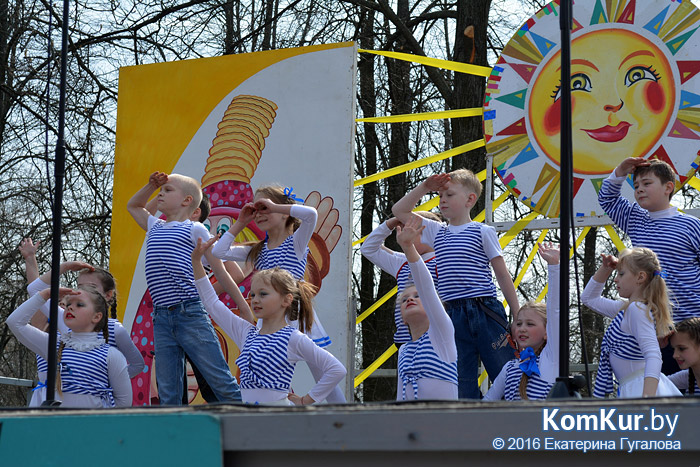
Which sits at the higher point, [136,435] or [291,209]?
[291,209]

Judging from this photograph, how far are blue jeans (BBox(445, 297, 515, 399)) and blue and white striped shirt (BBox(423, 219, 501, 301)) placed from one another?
5cm

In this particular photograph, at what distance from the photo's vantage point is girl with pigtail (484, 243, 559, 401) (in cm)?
343

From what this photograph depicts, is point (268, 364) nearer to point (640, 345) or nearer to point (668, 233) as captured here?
point (640, 345)

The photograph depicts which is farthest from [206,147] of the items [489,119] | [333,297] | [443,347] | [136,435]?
[136,435]

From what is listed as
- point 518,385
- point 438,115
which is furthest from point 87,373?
point 438,115

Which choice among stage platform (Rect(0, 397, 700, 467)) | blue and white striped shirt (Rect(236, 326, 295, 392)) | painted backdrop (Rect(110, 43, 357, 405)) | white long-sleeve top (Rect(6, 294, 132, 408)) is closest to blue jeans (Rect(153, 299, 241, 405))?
white long-sleeve top (Rect(6, 294, 132, 408))

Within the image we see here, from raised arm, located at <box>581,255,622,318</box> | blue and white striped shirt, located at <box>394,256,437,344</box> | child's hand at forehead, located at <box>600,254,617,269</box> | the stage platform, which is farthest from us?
blue and white striped shirt, located at <box>394,256,437,344</box>

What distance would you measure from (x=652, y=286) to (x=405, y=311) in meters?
0.98

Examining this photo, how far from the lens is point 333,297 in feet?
18.0

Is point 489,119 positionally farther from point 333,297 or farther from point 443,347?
point 443,347

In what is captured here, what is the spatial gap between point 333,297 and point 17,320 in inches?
79.4

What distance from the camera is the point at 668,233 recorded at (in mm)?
3777

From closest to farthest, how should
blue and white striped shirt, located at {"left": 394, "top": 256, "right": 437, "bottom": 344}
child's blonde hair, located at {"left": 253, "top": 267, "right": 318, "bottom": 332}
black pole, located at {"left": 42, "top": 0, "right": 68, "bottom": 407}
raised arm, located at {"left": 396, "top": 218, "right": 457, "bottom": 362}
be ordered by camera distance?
black pole, located at {"left": 42, "top": 0, "right": 68, "bottom": 407} < raised arm, located at {"left": 396, "top": 218, "right": 457, "bottom": 362} < child's blonde hair, located at {"left": 253, "top": 267, "right": 318, "bottom": 332} < blue and white striped shirt, located at {"left": 394, "top": 256, "right": 437, "bottom": 344}

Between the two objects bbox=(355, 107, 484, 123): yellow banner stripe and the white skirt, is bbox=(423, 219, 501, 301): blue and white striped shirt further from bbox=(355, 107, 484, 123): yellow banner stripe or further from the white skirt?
bbox=(355, 107, 484, 123): yellow banner stripe
